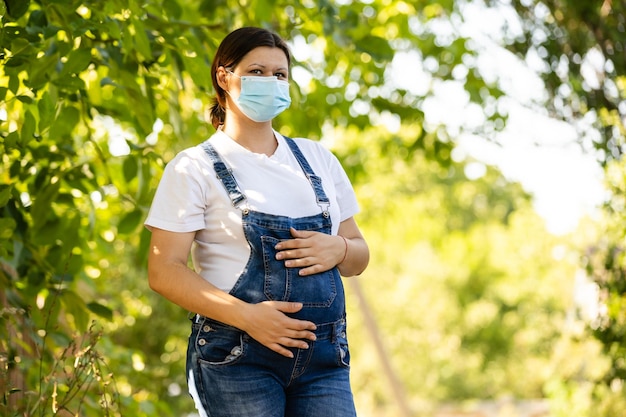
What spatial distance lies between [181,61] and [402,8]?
135 inches

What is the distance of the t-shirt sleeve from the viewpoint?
2.41m

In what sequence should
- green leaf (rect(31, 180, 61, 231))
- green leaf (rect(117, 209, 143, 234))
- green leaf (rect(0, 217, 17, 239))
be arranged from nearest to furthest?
green leaf (rect(0, 217, 17, 239))
green leaf (rect(31, 180, 61, 231))
green leaf (rect(117, 209, 143, 234))

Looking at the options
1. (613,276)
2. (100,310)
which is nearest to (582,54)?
(613,276)

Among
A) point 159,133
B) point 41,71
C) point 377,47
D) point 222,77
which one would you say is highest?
point 222,77

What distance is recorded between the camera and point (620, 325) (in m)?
5.97

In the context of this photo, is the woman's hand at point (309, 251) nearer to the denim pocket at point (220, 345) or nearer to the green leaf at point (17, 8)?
the denim pocket at point (220, 345)

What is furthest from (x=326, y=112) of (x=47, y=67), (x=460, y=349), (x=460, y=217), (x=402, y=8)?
(x=460, y=217)

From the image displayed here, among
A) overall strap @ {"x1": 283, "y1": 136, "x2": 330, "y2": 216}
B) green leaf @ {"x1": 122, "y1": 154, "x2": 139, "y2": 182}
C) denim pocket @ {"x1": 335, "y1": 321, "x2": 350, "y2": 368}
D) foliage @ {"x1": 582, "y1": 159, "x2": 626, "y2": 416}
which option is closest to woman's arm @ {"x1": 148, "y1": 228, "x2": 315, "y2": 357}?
denim pocket @ {"x1": 335, "y1": 321, "x2": 350, "y2": 368}

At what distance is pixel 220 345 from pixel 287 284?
22 cm

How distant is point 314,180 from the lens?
103 inches

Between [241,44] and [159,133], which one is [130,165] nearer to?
[241,44]

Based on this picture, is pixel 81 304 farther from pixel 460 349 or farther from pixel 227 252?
pixel 460 349

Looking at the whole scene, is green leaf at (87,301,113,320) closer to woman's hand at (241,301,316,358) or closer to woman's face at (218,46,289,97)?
woman's face at (218,46,289,97)

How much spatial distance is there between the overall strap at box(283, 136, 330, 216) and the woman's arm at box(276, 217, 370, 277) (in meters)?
0.09
